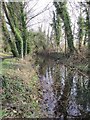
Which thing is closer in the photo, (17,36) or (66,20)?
(17,36)

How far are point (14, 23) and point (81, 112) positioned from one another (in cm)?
1825

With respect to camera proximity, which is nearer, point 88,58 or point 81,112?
point 81,112

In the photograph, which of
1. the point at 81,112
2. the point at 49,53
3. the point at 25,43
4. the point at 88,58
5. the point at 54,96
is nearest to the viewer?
the point at 81,112

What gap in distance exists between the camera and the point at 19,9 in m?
25.7

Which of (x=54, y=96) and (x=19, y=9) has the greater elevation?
(x=19, y=9)

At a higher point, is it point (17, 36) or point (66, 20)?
point (66, 20)

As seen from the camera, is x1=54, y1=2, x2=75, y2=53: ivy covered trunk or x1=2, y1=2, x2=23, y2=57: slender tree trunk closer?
x1=2, y1=2, x2=23, y2=57: slender tree trunk

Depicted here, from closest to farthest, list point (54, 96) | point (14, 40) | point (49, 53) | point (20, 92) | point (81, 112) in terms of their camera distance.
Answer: point (81, 112)
point (20, 92)
point (54, 96)
point (14, 40)
point (49, 53)

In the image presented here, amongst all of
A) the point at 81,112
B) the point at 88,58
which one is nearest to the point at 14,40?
the point at 88,58

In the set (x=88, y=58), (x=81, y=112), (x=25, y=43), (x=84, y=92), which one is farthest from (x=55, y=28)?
(x=81, y=112)

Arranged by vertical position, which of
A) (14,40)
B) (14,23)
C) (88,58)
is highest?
(14,23)

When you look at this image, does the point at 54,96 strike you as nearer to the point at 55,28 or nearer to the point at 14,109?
the point at 14,109

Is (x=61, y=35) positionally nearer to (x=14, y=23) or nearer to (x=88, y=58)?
(x=14, y=23)

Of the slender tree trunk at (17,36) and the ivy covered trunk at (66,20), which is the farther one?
the ivy covered trunk at (66,20)
